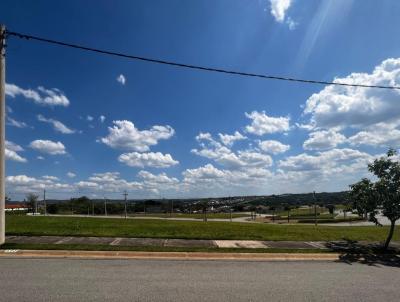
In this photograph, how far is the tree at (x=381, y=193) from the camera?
12.4 m

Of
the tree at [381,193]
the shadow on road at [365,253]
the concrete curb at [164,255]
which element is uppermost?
the tree at [381,193]

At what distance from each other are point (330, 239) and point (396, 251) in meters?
2.49

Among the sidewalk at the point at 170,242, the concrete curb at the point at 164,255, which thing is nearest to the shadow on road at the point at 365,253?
the sidewalk at the point at 170,242

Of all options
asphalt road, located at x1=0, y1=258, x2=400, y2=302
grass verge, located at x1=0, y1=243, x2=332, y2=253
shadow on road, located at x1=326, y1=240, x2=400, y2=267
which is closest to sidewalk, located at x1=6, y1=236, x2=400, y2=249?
shadow on road, located at x1=326, y1=240, x2=400, y2=267

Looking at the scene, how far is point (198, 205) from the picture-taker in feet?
163

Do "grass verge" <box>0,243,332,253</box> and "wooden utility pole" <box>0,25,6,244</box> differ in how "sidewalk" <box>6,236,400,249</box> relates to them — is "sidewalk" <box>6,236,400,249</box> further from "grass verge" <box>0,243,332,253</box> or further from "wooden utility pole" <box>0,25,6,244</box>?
"wooden utility pole" <box>0,25,6,244</box>

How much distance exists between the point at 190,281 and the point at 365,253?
6.73m

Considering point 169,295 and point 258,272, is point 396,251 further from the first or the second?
point 169,295

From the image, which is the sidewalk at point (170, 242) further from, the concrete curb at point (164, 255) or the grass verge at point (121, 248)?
the concrete curb at point (164, 255)

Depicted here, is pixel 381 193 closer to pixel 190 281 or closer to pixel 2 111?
pixel 190 281

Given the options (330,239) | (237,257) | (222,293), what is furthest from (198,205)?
(222,293)

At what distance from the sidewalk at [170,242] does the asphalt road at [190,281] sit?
228cm

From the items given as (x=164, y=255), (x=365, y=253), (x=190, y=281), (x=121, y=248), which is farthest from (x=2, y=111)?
(x=365, y=253)

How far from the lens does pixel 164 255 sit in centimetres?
1054
